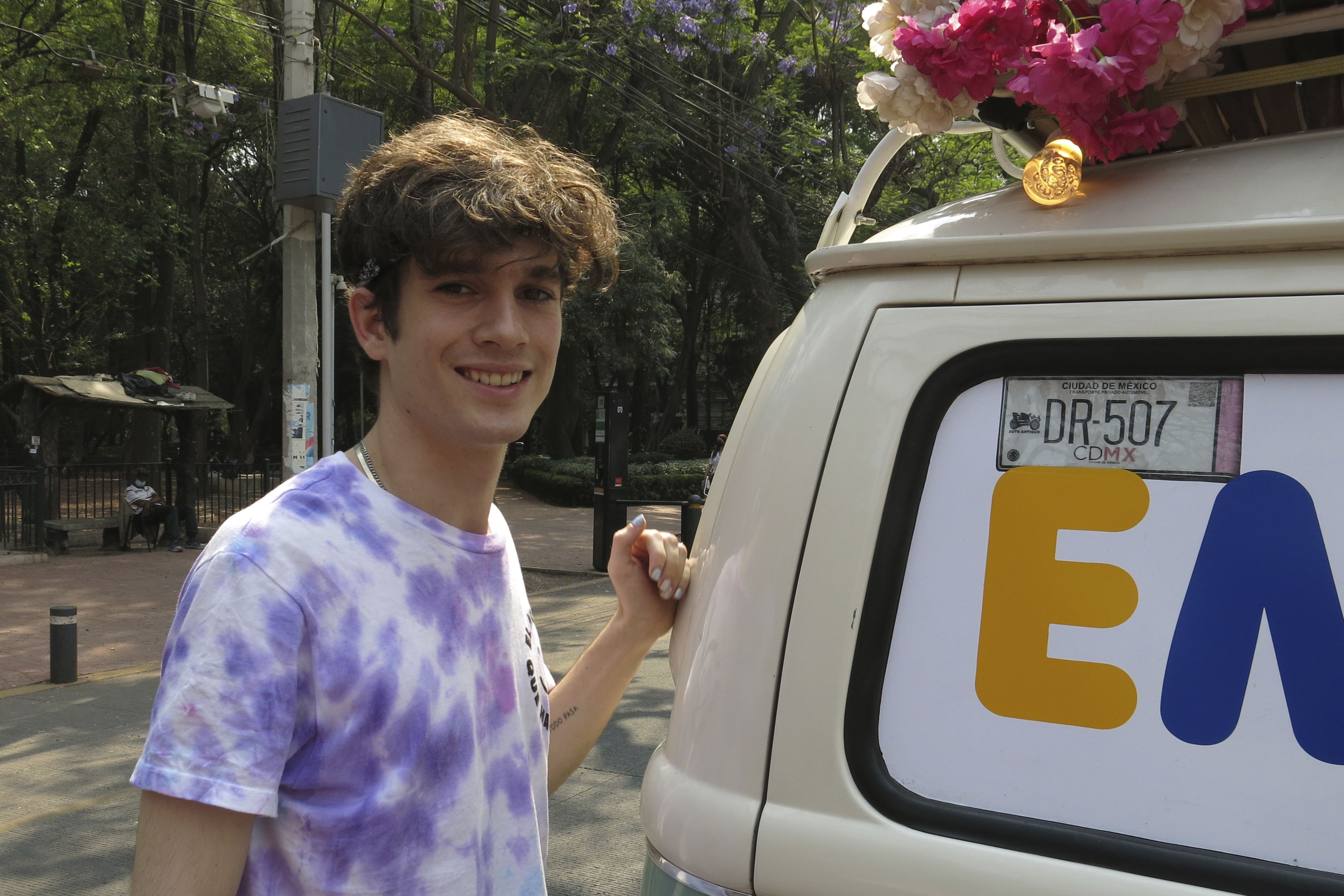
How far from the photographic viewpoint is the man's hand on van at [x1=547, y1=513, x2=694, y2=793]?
1.79 m

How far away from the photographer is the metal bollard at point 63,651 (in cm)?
766

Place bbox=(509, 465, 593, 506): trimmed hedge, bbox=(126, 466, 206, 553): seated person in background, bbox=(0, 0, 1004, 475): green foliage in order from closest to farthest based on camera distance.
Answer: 1. bbox=(126, 466, 206, 553): seated person in background
2. bbox=(0, 0, 1004, 475): green foliage
3. bbox=(509, 465, 593, 506): trimmed hedge

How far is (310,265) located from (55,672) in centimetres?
370

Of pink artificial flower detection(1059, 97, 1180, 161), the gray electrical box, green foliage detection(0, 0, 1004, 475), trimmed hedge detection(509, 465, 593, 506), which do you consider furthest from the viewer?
trimmed hedge detection(509, 465, 593, 506)

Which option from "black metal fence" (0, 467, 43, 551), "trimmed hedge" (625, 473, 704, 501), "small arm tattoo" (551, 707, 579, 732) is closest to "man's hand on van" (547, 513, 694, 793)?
"small arm tattoo" (551, 707, 579, 732)

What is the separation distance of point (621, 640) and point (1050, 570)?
899mm

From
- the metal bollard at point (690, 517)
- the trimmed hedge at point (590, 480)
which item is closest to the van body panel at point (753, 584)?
the metal bollard at point (690, 517)

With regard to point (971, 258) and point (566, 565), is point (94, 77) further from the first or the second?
point (971, 258)

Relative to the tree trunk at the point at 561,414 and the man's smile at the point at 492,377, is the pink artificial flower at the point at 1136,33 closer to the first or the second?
the man's smile at the point at 492,377

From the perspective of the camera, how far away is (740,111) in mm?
18031

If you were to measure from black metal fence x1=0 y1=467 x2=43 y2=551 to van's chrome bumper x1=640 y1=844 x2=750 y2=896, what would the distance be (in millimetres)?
15179

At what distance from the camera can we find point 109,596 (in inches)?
445

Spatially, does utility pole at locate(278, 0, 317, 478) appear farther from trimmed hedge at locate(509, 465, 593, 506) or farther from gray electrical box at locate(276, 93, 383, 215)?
trimmed hedge at locate(509, 465, 593, 506)

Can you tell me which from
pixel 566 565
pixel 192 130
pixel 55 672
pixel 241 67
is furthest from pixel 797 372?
pixel 241 67
